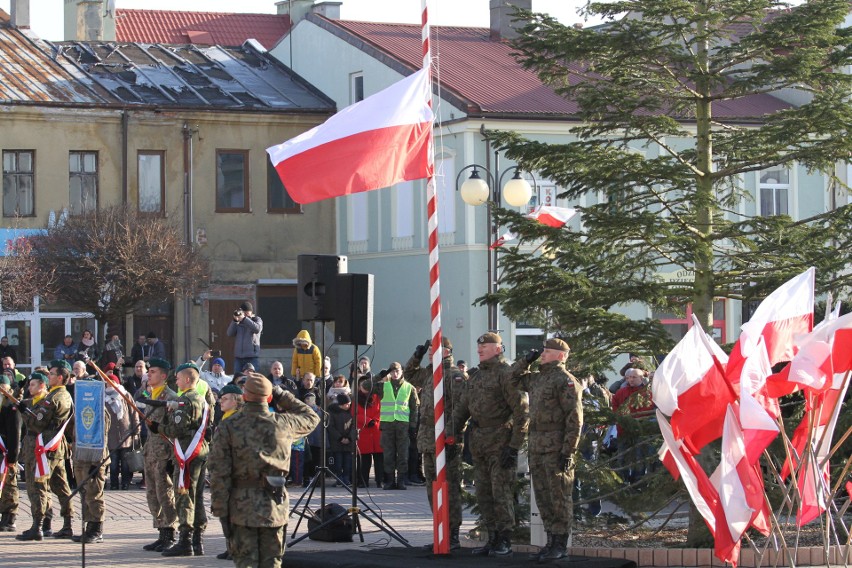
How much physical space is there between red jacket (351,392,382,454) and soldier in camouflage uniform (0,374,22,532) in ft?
22.3

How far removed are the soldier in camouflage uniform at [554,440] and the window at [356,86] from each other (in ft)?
93.3

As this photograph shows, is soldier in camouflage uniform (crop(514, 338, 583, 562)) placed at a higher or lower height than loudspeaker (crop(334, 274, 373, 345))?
lower

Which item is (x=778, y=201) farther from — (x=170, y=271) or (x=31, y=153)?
(x=31, y=153)

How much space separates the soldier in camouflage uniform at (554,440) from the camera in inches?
527

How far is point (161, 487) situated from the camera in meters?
15.0

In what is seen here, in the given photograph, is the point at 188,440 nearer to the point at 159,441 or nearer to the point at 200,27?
the point at 159,441

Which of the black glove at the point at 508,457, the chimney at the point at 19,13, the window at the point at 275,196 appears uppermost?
the chimney at the point at 19,13

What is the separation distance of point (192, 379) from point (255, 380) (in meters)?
3.72

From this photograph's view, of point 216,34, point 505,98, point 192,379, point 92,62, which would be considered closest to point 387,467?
point 192,379

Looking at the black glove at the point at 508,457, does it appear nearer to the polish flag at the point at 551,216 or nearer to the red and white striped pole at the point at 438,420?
the red and white striped pole at the point at 438,420

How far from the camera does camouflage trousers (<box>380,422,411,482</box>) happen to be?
74.2 feet

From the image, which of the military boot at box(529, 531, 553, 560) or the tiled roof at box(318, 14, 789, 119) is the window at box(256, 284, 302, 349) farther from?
the military boot at box(529, 531, 553, 560)

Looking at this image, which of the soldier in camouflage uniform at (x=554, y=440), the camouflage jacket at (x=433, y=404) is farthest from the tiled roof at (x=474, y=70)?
the soldier in camouflage uniform at (x=554, y=440)

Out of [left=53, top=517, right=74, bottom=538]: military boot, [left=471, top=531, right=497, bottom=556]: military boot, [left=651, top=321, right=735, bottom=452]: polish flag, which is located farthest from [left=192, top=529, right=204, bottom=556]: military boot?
[left=651, top=321, right=735, bottom=452]: polish flag
